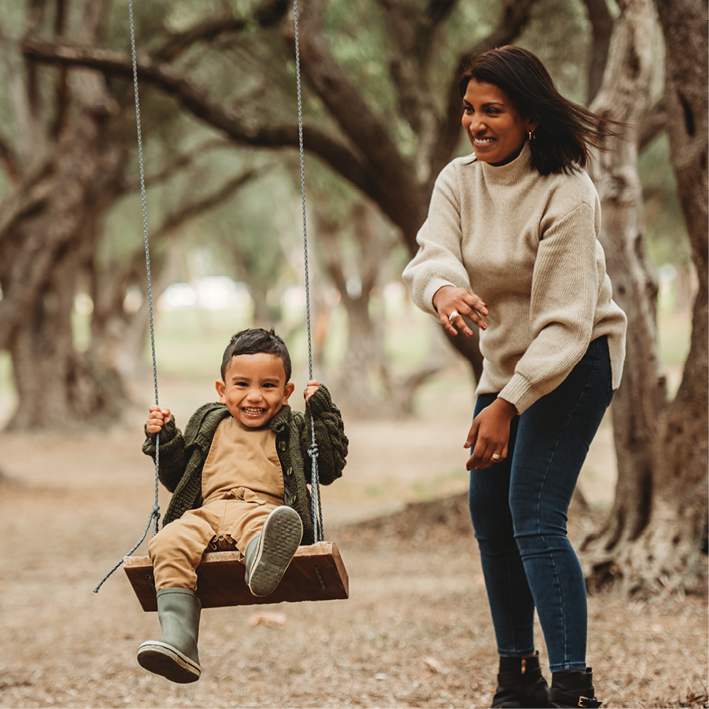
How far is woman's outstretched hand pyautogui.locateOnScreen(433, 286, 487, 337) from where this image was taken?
2.14 m

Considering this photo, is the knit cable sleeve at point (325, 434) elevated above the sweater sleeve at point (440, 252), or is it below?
below

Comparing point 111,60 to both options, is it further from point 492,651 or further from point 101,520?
point 492,651

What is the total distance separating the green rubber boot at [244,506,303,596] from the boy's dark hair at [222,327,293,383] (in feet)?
1.90

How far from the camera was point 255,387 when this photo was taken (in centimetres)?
268

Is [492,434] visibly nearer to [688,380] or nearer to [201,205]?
[688,380]

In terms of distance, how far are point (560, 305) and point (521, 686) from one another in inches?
45.4

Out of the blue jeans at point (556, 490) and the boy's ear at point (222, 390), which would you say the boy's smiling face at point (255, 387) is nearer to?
the boy's ear at point (222, 390)

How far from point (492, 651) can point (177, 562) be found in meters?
1.72

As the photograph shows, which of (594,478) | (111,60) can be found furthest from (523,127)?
(594,478)

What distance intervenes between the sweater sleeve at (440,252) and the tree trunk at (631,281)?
88.7 inches

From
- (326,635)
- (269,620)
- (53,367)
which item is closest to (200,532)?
(326,635)

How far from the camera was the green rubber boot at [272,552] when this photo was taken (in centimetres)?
223

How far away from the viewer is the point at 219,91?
12.6 m

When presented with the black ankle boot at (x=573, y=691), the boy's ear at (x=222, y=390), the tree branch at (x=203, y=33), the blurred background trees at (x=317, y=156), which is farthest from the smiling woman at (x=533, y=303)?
the tree branch at (x=203, y=33)
